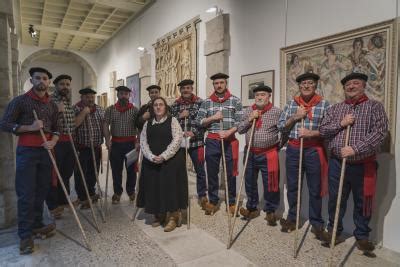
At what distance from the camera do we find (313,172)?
3.05 meters

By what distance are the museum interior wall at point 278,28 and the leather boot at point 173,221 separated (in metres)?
1.74

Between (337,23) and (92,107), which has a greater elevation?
(337,23)

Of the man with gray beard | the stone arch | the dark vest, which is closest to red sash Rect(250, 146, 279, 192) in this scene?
the man with gray beard

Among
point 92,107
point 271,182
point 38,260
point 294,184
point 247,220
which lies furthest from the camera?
point 92,107

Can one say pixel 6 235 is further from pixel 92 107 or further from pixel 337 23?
pixel 337 23

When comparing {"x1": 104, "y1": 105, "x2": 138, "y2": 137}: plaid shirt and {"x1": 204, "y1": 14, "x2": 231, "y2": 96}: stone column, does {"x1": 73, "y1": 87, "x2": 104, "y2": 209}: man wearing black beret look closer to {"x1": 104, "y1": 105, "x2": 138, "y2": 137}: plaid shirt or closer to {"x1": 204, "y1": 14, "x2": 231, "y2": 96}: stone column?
{"x1": 104, "y1": 105, "x2": 138, "y2": 137}: plaid shirt

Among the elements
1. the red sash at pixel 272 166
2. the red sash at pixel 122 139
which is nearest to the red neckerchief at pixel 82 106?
the red sash at pixel 122 139

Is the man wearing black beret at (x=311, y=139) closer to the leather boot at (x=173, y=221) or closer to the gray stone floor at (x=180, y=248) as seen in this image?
the gray stone floor at (x=180, y=248)

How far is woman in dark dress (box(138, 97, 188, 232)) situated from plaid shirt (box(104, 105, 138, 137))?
86 centimetres

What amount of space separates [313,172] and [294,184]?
27cm

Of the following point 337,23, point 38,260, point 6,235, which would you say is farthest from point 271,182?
point 6,235

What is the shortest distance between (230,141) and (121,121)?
1.54 m

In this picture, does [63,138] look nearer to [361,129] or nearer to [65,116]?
[65,116]

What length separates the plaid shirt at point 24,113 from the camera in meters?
2.76
